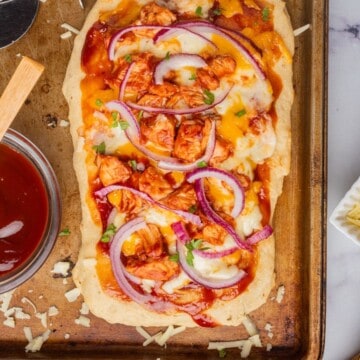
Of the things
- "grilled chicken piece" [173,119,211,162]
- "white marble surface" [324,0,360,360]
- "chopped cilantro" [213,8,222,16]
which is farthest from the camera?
"white marble surface" [324,0,360,360]

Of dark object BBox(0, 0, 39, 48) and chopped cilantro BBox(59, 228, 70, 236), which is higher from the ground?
dark object BBox(0, 0, 39, 48)

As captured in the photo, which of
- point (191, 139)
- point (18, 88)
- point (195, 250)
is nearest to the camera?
point (18, 88)

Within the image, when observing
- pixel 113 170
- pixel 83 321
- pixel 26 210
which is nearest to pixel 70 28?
pixel 113 170

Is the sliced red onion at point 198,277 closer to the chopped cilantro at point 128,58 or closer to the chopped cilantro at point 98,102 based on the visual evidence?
the chopped cilantro at point 98,102

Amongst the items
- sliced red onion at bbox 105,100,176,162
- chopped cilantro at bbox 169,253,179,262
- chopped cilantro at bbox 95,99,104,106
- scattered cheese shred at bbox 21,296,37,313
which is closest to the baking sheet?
scattered cheese shred at bbox 21,296,37,313

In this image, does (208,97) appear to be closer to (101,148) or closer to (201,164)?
(201,164)

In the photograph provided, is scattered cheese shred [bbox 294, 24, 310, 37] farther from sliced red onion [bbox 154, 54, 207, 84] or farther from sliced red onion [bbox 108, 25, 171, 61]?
sliced red onion [bbox 108, 25, 171, 61]
